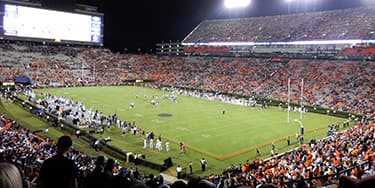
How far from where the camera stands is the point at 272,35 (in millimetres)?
68562

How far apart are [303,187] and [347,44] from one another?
171 feet

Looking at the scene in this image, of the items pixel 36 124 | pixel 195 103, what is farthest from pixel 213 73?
pixel 36 124

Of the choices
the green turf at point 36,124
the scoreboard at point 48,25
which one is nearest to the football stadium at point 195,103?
the green turf at point 36,124

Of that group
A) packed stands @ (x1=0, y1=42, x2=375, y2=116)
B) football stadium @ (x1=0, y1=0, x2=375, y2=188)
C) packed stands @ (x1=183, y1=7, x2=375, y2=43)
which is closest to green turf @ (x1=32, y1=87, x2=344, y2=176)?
football stadium @ (x1=0, y1=0, x2=375, y2=188)

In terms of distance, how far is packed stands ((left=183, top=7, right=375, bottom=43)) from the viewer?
181ft

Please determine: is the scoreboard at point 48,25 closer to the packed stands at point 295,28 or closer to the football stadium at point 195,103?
the football stadium at point 195,103

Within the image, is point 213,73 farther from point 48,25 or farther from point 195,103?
point 48,25

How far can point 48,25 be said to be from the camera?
237 ft

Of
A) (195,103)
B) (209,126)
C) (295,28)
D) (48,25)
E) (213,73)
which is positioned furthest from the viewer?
(48,25)

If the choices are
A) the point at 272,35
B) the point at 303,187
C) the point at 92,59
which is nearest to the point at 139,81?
the point at 92,59

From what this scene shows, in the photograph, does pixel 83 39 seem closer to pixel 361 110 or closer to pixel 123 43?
pixel 123 43

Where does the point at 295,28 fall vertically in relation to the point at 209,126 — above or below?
above

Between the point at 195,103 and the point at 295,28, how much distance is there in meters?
32.6

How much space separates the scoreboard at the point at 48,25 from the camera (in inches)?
2621
